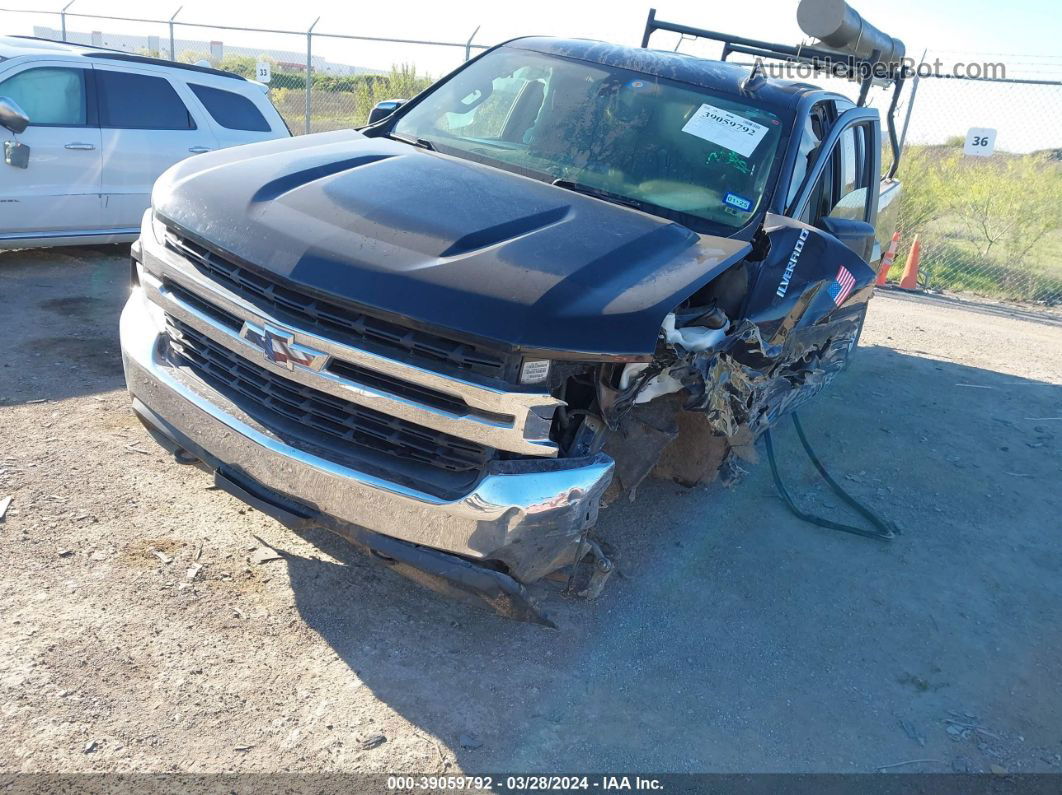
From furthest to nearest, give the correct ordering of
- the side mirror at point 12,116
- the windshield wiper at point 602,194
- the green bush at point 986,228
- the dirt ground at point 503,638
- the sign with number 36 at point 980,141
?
the green bush at point 986,228
the sign with number 36 at point 980,141
the side mirror at point 12,116
the windshield wiper at point 602,194
the dirt ground at point 503,638

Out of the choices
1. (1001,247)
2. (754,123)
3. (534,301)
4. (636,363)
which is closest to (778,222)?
(754,123)

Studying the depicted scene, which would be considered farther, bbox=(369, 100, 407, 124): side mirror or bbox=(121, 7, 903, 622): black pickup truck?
bbox=(369, 100, 407, 124): side mirror

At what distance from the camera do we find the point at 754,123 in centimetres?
409

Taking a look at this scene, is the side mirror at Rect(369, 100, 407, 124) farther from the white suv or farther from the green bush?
the green bush

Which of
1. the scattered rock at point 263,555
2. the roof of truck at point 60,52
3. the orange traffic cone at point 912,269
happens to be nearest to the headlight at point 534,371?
the scattered rock at point 263,555

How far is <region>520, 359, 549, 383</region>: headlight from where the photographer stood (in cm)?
264

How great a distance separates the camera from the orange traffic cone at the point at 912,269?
39.3ft

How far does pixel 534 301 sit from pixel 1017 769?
228 cm

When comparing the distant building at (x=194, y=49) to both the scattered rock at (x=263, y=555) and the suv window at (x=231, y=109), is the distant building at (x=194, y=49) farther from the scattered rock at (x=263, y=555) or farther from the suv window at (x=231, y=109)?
the scattered rock at (x=263, y=555)

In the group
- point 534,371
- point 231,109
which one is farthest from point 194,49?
point 534,371

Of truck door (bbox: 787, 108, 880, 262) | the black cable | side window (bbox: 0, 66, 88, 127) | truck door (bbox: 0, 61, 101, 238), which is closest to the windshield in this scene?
truck door (bbox: 787, 108, 880, 262)

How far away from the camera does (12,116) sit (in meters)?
6.39

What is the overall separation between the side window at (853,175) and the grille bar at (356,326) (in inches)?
114

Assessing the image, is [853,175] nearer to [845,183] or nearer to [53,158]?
[845,183]
